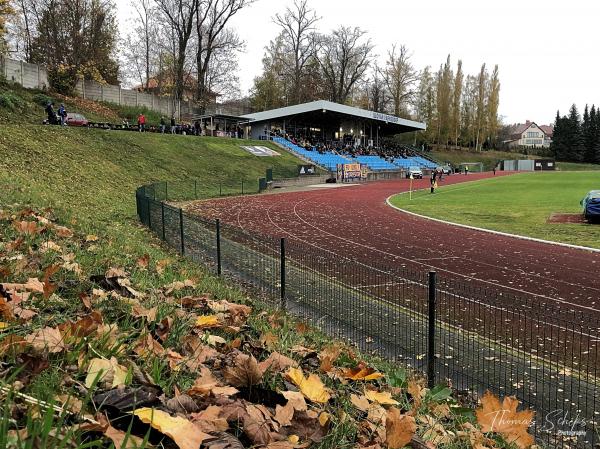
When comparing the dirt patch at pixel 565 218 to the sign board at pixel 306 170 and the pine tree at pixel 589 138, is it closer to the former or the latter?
the sign board at pixel 306 170

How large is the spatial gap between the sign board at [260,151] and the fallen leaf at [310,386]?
47131 millimetres

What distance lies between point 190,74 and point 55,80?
2467 centimetres

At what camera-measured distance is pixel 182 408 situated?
2373mm

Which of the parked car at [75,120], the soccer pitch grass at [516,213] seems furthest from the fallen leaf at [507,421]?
the parked car at [75,120]

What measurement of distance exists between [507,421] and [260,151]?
161 ft

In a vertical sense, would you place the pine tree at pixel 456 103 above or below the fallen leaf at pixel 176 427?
above

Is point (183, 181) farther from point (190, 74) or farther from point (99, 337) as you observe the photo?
point (190, 74)

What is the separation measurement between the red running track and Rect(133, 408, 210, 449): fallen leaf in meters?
7.53

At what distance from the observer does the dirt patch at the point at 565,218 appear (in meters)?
21.7

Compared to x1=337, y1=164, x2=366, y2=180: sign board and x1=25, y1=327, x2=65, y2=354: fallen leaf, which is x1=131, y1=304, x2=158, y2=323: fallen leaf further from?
x1=337, y1=164, x2=366, y2=180: sign board

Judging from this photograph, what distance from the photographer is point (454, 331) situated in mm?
6949

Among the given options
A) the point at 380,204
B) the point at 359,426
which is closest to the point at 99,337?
the point at 359,426

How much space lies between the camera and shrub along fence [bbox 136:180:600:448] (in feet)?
17.3

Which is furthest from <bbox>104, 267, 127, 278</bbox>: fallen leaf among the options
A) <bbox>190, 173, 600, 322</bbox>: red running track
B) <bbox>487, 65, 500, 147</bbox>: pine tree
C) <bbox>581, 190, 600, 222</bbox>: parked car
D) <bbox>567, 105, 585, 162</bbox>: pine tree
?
<bbox>567, 105, 585, 162</bbox>: pine tree
